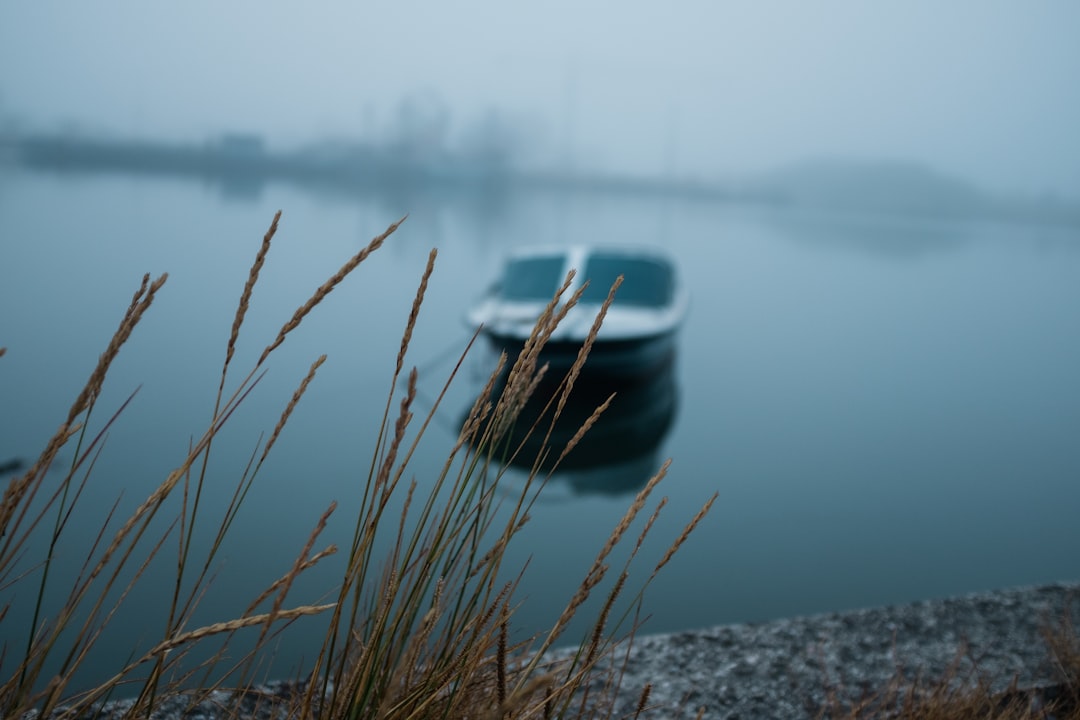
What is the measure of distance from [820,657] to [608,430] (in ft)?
21.1

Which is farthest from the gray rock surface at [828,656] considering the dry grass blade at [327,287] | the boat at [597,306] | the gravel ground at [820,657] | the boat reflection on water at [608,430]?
the boat at [597,306]

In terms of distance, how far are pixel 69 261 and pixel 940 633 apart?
62.3 ft

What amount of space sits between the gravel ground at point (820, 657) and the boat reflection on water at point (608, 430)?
4.43m

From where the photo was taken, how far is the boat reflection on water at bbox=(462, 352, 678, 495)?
6.91m

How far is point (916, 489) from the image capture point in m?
7.24

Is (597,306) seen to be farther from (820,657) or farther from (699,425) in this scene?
(820,657)

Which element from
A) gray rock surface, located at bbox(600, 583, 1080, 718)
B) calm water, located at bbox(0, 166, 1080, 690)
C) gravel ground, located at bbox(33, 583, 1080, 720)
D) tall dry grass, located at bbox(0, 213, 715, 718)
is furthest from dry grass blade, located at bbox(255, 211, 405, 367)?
gray rock surface, located at bbox(600, 583, 1080, 718)

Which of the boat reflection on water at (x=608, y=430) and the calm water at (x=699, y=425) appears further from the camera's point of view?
the boat reflection on water at (x=608, y=430)

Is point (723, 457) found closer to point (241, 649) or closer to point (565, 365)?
point (565, 365)

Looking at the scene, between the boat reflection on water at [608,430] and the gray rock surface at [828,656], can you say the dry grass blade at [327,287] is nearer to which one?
the gray rock surface at [828,656]

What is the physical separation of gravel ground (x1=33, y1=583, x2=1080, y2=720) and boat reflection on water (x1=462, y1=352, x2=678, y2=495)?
443 centimetres

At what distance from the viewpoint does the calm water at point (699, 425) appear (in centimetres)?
520

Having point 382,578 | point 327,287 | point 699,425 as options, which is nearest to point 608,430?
point 699,425

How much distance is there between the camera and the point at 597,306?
8.88 metres
